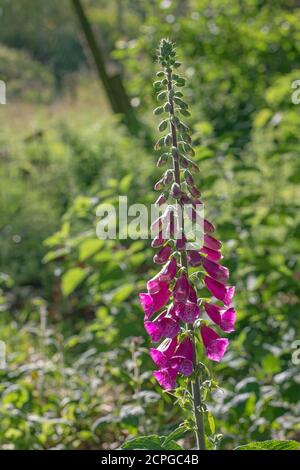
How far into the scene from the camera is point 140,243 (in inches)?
146

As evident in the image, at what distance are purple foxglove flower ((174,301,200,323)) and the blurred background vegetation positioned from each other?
2.83 ft

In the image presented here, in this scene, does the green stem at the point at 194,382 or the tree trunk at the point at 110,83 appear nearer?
the green stem at the point at 194,382

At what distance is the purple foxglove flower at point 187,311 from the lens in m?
1.90

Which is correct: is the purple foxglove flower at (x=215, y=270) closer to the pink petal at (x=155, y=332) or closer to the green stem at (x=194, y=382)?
the green stem at (x=194, y=382)

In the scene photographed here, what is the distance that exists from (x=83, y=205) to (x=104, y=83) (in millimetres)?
6089

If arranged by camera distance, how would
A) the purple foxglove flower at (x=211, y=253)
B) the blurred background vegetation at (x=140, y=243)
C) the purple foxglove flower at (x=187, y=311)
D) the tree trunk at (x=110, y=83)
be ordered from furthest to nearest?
the tree trunk at (x=110, y=83) < the blurred background vegetation at (x=140, y=243) < the purple foxglove flower at (x=211, y=253) < the purple foxglove flower at (x=187, y=311)

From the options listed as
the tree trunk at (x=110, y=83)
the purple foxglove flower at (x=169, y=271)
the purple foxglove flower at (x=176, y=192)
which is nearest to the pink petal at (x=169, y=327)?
the purple foxglove flower at (x=169, y=271)

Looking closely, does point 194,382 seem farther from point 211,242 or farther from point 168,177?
point 168,177

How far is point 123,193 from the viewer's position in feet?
13.5

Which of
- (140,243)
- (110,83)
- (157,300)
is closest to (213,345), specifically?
(157,300)

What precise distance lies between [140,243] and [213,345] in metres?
1.75

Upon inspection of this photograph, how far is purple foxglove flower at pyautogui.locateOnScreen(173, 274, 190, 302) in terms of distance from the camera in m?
1.90

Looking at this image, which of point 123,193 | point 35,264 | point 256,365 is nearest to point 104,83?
point 35,264

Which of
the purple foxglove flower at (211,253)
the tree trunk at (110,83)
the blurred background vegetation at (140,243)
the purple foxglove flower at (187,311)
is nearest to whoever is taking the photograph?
the purple foxglove flower at (187,311)
